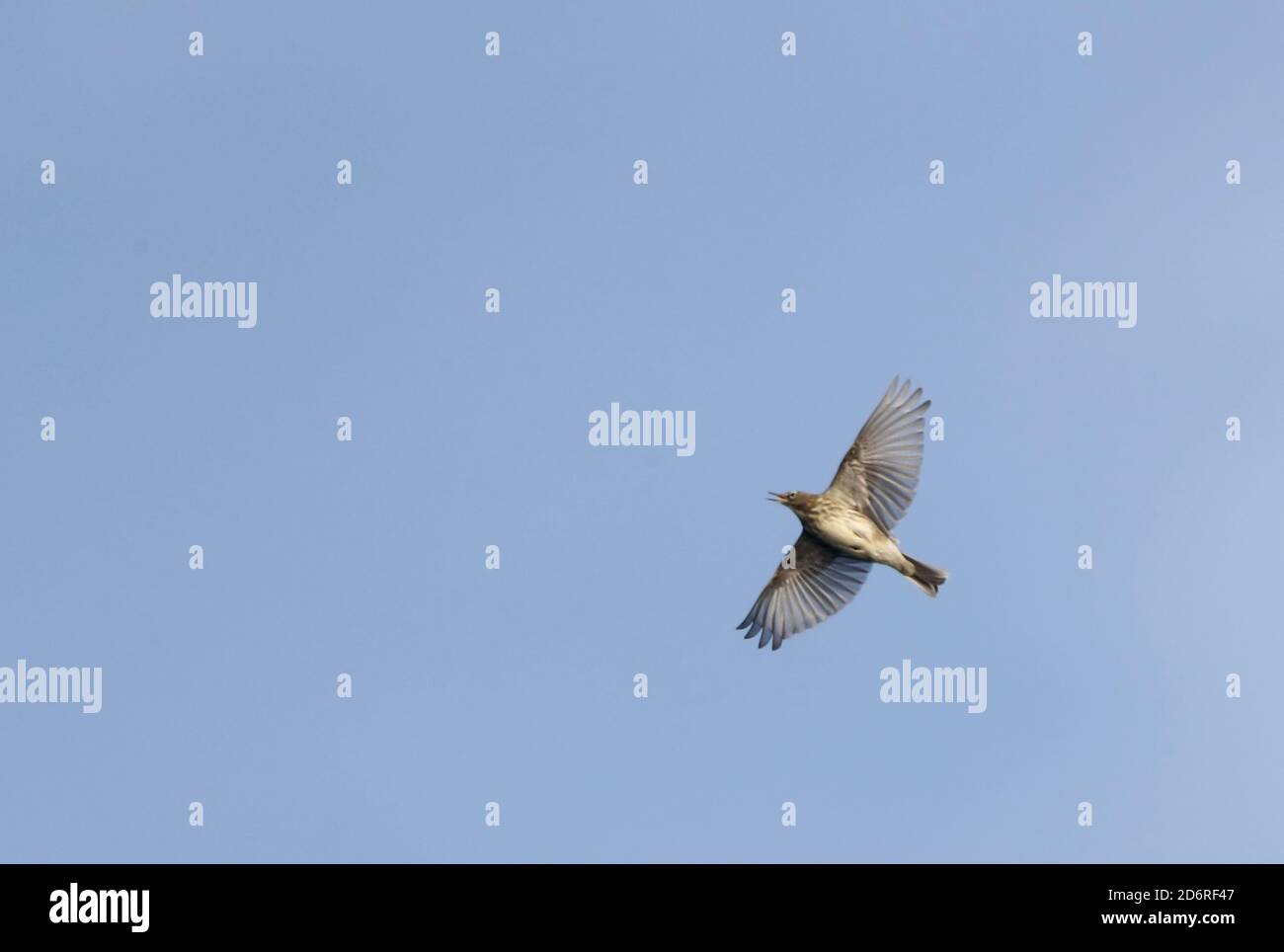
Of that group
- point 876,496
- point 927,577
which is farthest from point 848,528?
point 927,577

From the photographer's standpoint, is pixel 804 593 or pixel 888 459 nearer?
pixel 888 459

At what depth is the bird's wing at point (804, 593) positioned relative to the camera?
739 inches

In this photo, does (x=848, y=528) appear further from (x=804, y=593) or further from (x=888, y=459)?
(x=804, y=593)

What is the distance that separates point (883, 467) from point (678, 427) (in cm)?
298

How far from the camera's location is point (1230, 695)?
1966 cm

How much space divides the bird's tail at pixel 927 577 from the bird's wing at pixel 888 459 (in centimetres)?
57

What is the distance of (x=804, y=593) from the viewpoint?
1895 centimetres

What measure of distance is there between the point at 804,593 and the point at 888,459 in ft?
6.29

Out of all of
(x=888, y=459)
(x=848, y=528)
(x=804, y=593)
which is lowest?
(x=804, y=593)

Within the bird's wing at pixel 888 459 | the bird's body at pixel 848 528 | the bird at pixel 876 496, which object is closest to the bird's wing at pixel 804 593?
the bird at pixel 876 496

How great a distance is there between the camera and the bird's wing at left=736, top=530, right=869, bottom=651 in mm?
18781

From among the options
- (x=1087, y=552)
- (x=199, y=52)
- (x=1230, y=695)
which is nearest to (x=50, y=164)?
(x=199, y=52)

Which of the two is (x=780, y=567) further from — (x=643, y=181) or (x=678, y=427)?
(x=643, y=181)
